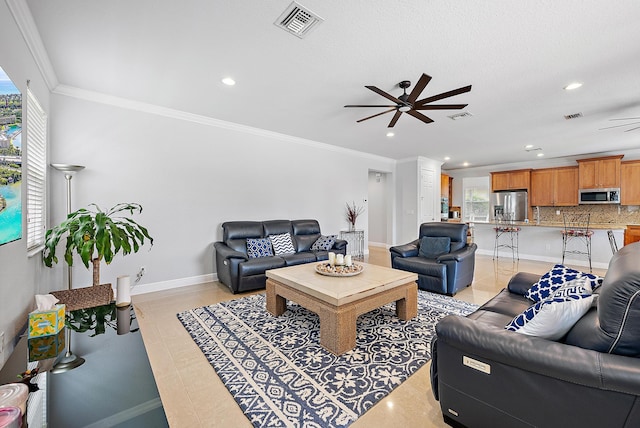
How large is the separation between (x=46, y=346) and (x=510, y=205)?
9682 millimetres

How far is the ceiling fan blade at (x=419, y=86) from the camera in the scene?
245 centimetres

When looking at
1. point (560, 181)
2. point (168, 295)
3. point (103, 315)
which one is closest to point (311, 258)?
point (168, 295)

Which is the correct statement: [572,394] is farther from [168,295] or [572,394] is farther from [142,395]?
[168,295]

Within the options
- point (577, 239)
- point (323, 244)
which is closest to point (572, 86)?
point (323, 244)

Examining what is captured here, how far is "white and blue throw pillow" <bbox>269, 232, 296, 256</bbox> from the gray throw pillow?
220 cm

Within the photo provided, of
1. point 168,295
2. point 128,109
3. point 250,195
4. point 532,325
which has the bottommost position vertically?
point 168,295

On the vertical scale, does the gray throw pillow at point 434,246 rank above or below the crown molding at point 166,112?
below

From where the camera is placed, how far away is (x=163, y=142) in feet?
13.4

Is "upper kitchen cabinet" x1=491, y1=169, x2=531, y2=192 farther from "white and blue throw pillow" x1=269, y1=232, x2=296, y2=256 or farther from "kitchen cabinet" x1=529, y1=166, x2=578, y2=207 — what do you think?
"white and blue throw pillow" x1=269, y1=232, x2=296, y2=256

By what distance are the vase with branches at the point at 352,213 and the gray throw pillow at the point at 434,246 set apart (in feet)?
8.03

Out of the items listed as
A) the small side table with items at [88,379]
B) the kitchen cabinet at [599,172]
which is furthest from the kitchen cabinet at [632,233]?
the small side table with items at [88,379]

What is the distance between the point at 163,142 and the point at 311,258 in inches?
113

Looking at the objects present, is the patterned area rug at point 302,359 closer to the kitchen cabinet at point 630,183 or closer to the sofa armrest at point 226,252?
the sofa armrest at point 226,252

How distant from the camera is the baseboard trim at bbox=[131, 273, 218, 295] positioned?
3872 mm
